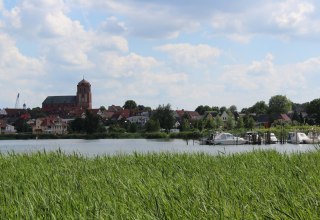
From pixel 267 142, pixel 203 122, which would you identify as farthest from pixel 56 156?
pixel 203 122

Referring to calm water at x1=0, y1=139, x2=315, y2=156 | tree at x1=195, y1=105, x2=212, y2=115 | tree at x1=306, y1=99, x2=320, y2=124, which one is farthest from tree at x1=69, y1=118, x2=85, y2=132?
tree at x1=195, y1=105, x2=212, y2=115

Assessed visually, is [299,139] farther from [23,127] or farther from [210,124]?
[23,127]

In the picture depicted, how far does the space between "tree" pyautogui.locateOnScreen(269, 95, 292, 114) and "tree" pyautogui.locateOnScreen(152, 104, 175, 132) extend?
44.5 m

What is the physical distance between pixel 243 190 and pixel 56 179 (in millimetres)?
3207

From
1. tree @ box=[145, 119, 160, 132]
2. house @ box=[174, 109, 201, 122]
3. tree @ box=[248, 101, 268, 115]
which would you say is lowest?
tree @ box=[145, 119, 160, 132]

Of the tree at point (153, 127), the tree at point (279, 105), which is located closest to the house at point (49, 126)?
the tree at point (153, 127)

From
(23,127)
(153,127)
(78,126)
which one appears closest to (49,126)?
(23,127)

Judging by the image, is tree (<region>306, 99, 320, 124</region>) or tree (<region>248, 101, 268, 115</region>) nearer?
tree (<region>306, 99, 320, 124</region>)

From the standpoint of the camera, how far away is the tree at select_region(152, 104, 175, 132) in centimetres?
11688

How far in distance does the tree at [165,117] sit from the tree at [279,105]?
44.5 m

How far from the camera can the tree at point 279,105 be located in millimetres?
150000

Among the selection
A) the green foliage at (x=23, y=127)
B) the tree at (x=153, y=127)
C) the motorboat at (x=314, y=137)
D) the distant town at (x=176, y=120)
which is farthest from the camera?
the green foliage at (x=23, y=127)

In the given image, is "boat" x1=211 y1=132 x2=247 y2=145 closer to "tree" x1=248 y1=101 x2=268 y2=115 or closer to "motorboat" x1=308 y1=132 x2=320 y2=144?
"motorboat" x1=308 y1=132 x2=320 y2=144

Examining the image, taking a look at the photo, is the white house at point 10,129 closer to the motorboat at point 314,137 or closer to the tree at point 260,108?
the tree at point 260,108
